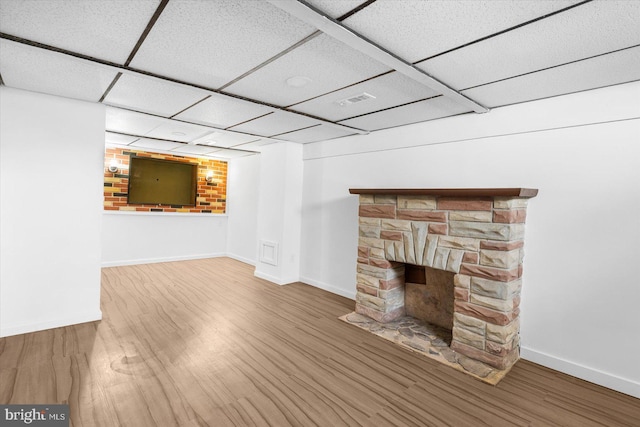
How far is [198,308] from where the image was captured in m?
3.47

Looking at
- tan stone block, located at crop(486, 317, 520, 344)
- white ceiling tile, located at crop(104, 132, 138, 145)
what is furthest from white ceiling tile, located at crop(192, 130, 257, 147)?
tan stone block, located at crop(486, 317, 520, 344)

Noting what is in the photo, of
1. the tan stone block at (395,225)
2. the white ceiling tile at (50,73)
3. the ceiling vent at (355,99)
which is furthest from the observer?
the tan stone block at (395,225)

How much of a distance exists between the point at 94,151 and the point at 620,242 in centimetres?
451

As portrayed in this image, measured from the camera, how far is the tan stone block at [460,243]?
249 centimetres

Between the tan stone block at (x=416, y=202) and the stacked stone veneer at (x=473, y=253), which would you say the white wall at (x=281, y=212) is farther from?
the tan stone block at (x=416, y=202)

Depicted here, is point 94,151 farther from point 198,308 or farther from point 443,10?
point 443,10

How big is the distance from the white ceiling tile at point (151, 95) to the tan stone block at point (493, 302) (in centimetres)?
279

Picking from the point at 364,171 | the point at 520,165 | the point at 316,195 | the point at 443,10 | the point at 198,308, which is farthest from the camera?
the point at 316,195

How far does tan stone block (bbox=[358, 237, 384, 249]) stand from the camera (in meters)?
3.19

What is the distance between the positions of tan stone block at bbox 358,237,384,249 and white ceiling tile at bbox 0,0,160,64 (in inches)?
101

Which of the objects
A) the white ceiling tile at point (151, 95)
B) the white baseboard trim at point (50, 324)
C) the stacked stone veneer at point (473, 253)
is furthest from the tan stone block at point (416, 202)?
the white baseboard trim at point (50, 324)

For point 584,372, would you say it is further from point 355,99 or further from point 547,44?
point 355,99

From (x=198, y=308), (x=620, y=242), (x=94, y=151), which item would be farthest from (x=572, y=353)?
(x=94, y=151)

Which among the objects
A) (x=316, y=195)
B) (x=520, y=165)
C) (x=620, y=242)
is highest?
(x=520, y=165)
